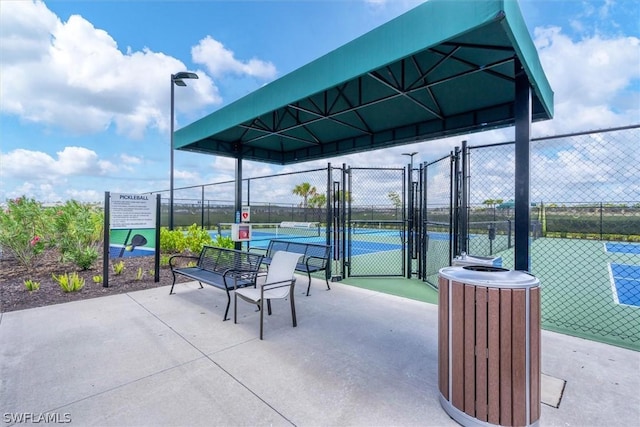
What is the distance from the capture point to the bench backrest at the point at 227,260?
16.0 ft

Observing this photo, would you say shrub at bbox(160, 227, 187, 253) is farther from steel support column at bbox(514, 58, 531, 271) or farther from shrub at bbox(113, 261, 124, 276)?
steel support column at bbox(514, 58, 531, 271)

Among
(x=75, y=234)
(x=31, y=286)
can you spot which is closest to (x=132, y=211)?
(x=75, y=234)

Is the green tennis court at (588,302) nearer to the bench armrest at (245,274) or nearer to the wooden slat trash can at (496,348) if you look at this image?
the wooden slat trash can at (496,348)

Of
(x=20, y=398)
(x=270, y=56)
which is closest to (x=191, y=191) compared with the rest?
(x=270, y=56)

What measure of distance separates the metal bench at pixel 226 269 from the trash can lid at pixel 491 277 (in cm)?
305

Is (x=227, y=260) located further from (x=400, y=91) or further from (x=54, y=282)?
(x=400, y=91)

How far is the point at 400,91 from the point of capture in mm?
Result: 4594

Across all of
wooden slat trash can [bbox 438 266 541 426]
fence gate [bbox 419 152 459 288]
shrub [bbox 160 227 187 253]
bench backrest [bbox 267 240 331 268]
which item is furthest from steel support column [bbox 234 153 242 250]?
wooden slat trash can [bbox 438 266 541 426]

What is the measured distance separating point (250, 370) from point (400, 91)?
443cm

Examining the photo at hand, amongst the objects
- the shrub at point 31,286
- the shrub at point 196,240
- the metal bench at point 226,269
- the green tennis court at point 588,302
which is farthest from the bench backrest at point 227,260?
the green tennis court at point 588,302

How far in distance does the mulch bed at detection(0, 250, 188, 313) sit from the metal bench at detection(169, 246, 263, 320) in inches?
49.7

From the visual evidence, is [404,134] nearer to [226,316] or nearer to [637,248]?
[226,316]

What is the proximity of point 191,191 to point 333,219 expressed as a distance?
11.6 m

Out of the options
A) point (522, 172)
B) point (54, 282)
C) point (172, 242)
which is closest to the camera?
point (522, 172)
